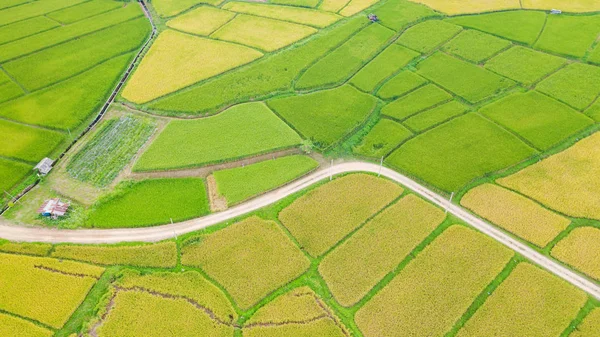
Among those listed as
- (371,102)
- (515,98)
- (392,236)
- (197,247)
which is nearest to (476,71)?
(515,98)

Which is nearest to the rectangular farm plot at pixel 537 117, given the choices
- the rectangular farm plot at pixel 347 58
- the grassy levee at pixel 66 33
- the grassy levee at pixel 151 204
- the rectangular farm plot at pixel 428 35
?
the rectangular farm plot at pixel 428 35

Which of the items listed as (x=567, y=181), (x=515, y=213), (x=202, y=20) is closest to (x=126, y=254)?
(x=515, y=213)

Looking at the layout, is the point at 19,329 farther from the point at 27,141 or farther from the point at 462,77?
the point at 462,77

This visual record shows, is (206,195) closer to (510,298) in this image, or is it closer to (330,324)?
(330,324)

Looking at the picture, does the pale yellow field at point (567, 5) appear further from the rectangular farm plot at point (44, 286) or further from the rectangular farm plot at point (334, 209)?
the rectangular farm plot at point (44, 286)

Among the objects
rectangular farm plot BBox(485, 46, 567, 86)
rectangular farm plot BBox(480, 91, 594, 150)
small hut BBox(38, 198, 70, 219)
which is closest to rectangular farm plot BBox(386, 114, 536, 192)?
rectangular farm plot BBox(480, 91, 594, 150)

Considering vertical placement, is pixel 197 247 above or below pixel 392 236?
above
